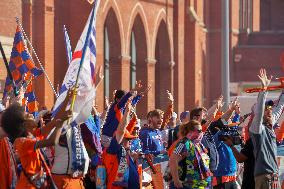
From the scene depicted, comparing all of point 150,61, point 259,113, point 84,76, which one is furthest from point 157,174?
point 150,61

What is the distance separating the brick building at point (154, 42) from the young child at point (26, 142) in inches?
682

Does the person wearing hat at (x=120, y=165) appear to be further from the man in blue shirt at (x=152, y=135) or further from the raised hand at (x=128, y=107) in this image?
the man in blue shirt at (x=152, y=135)

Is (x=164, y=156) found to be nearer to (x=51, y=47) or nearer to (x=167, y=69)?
(x=51, y=47)

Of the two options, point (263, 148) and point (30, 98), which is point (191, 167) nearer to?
point (263, 148)

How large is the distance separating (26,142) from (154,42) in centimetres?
2913

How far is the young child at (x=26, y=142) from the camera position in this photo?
8586 millimetres

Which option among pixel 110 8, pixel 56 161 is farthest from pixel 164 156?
pixel 110 8

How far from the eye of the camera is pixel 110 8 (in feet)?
109

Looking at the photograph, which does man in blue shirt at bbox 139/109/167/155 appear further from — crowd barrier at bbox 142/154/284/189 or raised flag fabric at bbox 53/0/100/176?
raised flag fabric at bbox 53/0/100/176

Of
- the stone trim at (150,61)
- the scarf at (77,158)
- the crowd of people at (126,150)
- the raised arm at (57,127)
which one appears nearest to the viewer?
the raised arm at (57,127)

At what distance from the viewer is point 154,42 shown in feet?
123

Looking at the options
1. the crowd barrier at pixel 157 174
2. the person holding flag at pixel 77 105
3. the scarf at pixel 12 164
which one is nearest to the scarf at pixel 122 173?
the person holding flag at pixel 77 105

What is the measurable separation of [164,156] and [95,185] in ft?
7.69

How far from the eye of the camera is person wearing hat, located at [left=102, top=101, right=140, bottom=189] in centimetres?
1158
